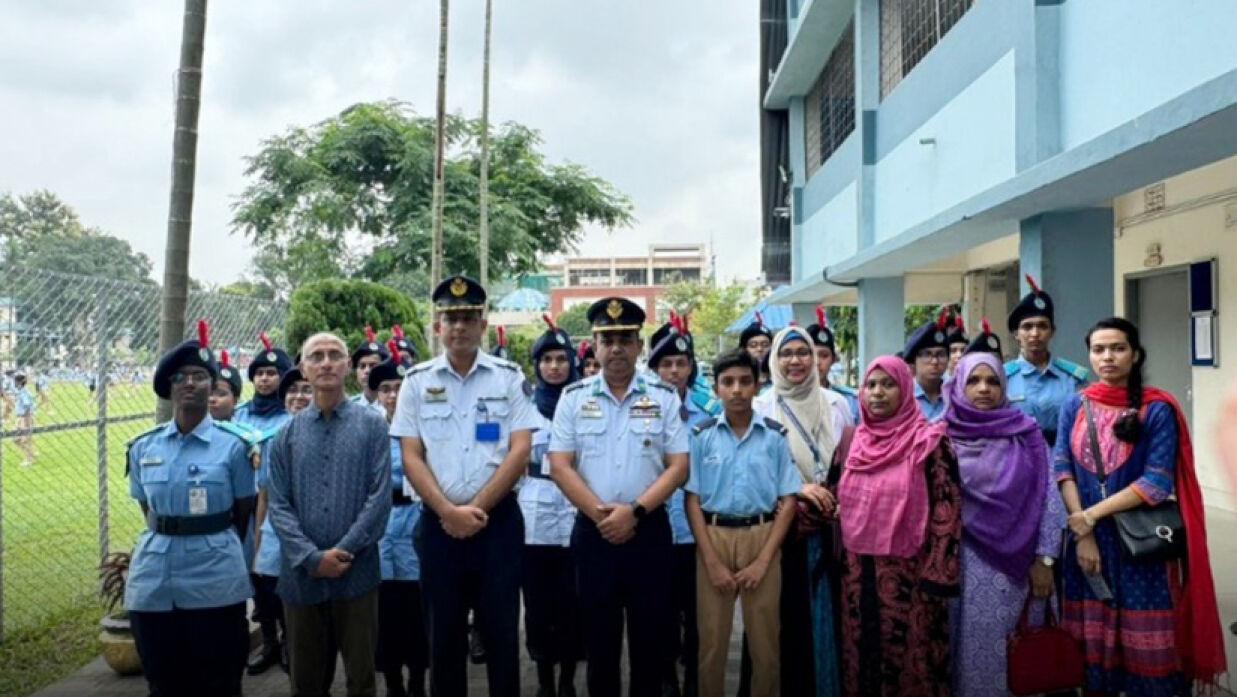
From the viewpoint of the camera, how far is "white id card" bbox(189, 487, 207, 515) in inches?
146

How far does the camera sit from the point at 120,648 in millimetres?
4816

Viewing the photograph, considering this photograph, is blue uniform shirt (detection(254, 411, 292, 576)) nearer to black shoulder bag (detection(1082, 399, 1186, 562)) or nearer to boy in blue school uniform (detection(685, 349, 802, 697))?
boy in blue school uniform (detection(685, 349, 802, 697))

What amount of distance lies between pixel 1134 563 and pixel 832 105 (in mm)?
11826

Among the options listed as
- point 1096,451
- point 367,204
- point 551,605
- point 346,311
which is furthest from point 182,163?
point 367,204

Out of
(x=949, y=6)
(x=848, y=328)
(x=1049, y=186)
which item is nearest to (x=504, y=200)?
(x=848, y=328)

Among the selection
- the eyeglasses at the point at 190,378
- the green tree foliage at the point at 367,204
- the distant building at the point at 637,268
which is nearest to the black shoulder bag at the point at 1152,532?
the eyeglasses at the point at 190,378

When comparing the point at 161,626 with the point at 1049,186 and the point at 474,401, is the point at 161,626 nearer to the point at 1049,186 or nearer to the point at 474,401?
the point at 474,401

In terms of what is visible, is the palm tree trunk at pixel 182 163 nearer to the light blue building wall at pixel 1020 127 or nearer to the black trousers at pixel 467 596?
the black trousers at pixel 467 596

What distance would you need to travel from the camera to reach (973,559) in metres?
3.80

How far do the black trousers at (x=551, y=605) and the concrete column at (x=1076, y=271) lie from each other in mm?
3557

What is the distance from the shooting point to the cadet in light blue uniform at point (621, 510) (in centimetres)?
379

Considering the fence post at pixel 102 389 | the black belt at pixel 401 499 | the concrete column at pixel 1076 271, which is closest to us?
the black belt at pixel 401 499

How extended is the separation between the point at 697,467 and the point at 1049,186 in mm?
2851

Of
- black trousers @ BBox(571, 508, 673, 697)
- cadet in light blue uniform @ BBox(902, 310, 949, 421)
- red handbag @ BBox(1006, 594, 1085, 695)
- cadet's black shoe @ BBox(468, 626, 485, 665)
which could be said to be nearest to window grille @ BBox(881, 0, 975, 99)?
cadet in light blue uniform @ BBox(902, 310, 949, 421)
